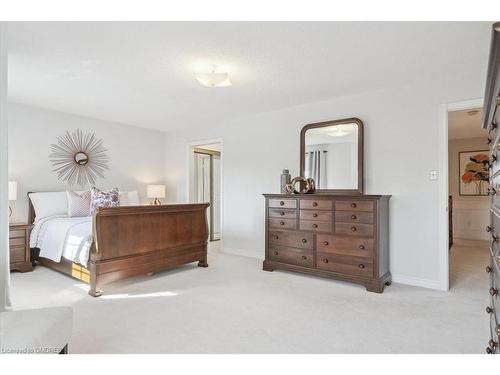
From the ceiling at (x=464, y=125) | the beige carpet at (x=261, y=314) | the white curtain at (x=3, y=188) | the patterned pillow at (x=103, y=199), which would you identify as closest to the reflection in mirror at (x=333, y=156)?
the beige carpet at (x=261, y=314)

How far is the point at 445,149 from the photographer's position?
9.91ft

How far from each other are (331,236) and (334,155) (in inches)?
41.0

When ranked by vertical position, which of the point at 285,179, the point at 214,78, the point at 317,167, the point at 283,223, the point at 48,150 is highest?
the point at 214,78

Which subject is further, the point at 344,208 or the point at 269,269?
the point at 269,269

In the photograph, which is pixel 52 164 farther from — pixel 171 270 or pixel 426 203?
pixel 426 203

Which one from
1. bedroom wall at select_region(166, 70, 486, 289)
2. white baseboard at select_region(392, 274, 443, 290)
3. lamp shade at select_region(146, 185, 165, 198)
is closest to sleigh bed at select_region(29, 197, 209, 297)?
bedroom wall at select_region(166, 70, 486, 289)

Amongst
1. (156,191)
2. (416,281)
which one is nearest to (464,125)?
(416,281)

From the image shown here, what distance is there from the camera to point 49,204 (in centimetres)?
408

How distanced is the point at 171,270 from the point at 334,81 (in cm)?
293

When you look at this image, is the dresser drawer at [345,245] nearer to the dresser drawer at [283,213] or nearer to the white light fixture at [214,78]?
the dresser drawer at [283,213]

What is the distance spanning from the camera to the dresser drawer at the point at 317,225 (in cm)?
331

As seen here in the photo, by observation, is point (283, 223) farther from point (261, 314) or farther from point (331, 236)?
point (261, 314)

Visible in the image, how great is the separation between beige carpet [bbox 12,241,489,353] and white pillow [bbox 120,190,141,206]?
1.56 meters
